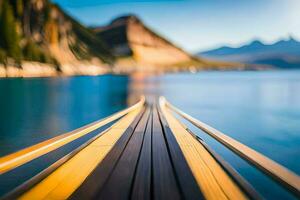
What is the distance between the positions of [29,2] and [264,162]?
169907 mm

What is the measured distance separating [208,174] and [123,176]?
2180 millimetres

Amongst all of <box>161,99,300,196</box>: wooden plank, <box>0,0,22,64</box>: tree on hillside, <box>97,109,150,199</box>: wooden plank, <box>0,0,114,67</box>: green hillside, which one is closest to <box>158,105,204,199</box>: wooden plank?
<box>97,109,150,199</box>: wooden plank

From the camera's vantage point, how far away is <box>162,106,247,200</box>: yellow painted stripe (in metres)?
6.20

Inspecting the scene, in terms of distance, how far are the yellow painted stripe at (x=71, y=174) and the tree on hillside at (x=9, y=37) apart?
4590 inches

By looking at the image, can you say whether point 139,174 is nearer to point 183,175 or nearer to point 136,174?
point 136,174

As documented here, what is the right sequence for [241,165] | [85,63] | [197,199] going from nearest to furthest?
[197,199] < [241,165] < [85,63]

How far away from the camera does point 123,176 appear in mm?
7051

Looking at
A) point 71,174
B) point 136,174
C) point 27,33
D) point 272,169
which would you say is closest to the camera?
point 272,169

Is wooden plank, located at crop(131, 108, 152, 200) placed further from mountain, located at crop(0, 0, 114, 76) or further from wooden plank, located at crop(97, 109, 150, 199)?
mountain, located at crop(0, 0, 114, 76)

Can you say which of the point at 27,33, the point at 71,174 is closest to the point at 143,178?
the point at 71,174

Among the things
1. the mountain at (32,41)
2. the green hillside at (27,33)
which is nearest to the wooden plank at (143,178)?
the mountain at (32,41)

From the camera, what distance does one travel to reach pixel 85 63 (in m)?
197

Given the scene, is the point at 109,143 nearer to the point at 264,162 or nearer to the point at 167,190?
the point at 167,190

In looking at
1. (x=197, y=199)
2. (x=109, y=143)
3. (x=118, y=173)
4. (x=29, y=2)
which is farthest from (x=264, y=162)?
(x=29, y=2)
